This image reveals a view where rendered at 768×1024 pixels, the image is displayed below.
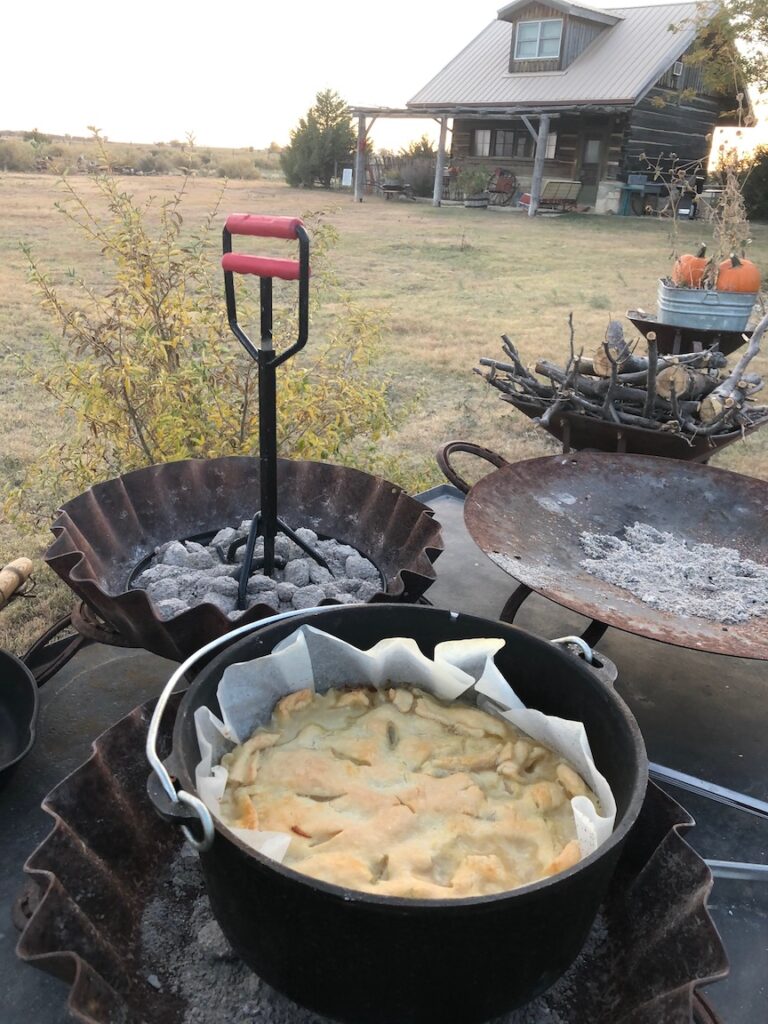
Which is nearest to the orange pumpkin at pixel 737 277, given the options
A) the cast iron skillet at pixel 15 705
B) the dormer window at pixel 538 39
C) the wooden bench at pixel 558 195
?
the cast iron skillet at pixel 15 705

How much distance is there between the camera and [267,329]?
70.4 inches

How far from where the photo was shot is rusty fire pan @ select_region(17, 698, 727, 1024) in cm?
116

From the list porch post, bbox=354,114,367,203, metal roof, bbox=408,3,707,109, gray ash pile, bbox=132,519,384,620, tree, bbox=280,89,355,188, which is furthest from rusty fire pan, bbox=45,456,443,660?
tree, bbox=280,89,355,188

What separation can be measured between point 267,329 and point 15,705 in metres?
1.15

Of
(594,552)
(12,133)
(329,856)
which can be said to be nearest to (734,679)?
(594,552)

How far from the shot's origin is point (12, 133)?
1591 inches

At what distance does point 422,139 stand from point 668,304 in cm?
2631

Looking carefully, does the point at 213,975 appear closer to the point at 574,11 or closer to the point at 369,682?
the point at 369,682

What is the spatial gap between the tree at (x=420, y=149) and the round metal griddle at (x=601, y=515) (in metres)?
27.2

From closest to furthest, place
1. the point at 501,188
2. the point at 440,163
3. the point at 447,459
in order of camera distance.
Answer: the point at 447,459 < the point at 440,163 < the point at 501,188

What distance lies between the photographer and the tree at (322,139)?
1022 inches

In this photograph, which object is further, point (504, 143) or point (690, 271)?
point (504, 143)

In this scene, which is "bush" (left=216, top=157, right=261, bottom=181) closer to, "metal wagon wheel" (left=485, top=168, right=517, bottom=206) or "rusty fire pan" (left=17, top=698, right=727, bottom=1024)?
"metal wagon wheel" (left=485, top=168, right=517, bottom=206)

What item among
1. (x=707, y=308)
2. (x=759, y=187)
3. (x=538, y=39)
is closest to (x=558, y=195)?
(x=538, y=39)
